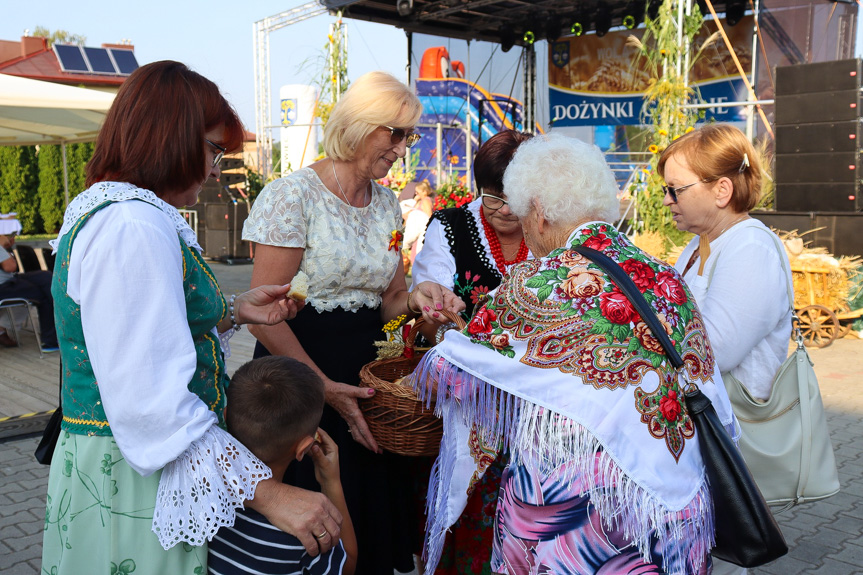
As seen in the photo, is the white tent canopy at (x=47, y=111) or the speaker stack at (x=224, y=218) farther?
the speaker stack at (x=224, y=218)

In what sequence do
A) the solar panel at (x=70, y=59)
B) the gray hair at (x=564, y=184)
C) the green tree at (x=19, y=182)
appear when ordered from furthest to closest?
the solar panel at (x=70, y=59), the green tree at (x=19, y=182), the gray hair at (x=564, y=184)

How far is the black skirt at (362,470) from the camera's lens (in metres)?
2.57

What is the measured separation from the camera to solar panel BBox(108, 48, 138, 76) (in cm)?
3016

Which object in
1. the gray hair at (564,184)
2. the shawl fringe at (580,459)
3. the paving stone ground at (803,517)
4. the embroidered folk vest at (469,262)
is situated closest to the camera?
the shawl fringe at (580,459)

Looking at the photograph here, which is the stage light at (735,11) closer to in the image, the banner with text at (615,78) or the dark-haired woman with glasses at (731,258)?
the banner with text at (615,78)

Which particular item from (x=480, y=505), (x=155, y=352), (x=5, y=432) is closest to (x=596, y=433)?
(x=480, y=505)

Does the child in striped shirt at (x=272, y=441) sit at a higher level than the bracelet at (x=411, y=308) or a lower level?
lower

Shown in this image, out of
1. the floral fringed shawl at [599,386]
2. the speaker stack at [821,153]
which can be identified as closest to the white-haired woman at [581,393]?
the floral fringed shawl at [599,386]

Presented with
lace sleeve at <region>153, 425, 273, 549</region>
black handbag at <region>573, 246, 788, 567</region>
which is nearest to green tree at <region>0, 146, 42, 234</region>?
lace sleeve at <region>153, 425, 273, 549</region>

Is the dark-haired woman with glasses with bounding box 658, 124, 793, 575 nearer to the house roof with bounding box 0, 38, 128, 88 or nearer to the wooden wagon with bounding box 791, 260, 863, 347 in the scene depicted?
the wooden wagon with bounding box 791, 260, 863, 347

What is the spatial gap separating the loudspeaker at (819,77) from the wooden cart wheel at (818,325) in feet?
8.87

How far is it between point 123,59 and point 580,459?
3359 cm

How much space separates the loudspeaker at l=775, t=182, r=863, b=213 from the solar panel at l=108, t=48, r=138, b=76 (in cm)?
2753

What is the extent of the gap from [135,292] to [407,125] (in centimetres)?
142
